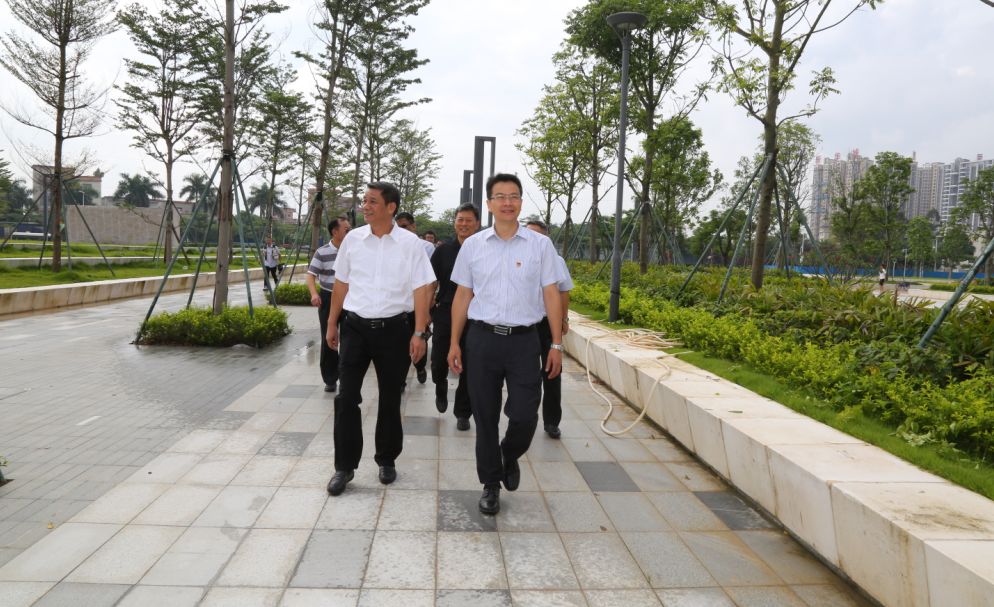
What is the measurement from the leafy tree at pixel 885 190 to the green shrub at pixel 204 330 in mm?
26394

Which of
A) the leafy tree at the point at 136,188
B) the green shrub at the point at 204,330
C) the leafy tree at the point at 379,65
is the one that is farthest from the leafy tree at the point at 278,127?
the leafy tree at the point at 136,188

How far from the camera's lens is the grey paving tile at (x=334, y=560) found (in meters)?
2.75

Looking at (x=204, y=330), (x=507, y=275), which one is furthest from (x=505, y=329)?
(x=204, y=330)

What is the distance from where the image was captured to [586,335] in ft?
27.3

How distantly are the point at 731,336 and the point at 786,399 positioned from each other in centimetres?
178

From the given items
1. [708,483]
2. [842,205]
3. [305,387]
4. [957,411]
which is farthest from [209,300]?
[842,205]

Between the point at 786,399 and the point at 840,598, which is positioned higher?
the point at 786,399

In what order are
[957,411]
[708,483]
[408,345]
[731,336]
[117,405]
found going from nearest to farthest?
[957,411], [408,345], [708,483], [117,405], [731,336]

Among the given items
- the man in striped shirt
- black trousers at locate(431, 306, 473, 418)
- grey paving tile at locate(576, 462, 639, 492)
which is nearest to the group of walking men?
grey paving tile at locate(576, 462, 639, 492)

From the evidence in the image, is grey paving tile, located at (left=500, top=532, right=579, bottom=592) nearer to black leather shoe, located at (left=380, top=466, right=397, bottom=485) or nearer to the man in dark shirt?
black leather shoe, located at (left=380, top=466, right=397, bottom=485)

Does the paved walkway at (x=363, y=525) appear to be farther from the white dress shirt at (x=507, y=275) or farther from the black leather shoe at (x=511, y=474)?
the white dress shirt at (x=507, y=275)

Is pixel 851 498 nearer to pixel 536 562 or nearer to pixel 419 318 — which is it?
pixel 536 562

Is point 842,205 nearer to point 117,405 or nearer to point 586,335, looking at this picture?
point 586,335

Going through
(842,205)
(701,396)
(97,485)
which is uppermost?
(842,205)
